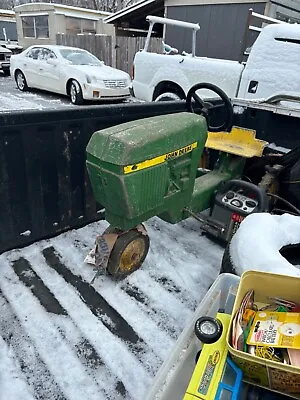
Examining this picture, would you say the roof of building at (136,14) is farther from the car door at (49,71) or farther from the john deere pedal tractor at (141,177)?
the john deere pedal tractor at (141,177)

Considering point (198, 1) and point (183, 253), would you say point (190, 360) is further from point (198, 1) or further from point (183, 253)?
point (198, 1)

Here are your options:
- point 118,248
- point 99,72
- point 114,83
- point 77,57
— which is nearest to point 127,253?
point 118,248

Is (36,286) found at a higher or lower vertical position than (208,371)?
lower

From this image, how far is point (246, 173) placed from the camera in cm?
306

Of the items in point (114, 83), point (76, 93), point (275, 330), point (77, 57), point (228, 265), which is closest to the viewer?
point (275, 330)

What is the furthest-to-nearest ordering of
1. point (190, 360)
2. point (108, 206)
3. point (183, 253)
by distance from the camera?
point (183, 253) → point (108, 206) → point (190, 360)

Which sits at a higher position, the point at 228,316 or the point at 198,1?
the point at 198,1

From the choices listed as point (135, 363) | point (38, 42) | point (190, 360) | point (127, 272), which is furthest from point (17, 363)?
point (38, 42)

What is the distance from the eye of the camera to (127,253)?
85.4 inches

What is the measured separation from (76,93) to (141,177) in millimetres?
7702

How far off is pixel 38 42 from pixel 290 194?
17128 mm

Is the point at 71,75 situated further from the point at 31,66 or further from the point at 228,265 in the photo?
the point at 228,265

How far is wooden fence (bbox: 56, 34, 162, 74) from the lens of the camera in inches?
506

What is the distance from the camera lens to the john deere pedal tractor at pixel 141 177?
177 cm
